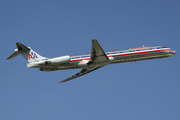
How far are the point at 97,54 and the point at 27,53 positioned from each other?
10631mm

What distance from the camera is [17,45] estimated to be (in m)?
35.2

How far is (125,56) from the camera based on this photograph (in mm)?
39781

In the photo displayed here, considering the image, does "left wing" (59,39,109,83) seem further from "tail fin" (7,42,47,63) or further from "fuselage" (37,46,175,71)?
"tail fin" (7,42,47,63)

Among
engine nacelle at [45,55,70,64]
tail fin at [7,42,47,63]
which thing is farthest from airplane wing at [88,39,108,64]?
tail fin at [7,42,47,63]

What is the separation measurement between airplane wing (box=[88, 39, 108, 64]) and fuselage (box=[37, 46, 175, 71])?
1.25 m

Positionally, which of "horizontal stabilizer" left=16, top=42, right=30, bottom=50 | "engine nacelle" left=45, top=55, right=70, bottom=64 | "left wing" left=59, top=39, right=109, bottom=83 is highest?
"horizontal stabilizer" left=16, top=42, right=30, bottom=50

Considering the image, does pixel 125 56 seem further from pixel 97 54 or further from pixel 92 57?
pixel 92 57

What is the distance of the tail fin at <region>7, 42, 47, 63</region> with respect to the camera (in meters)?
35.9

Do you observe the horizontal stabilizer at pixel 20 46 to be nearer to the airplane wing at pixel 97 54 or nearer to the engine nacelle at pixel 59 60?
the engine nacelle at pixel 59 60

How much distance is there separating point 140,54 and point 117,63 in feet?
13.8

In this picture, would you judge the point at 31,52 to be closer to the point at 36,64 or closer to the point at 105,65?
the point at 36,64

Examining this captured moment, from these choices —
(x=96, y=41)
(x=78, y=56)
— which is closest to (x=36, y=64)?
(x=78, y=56)

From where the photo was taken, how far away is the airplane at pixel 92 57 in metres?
35.0

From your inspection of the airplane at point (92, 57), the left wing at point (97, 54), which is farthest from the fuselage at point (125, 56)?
the left wing at point (97, 54)
